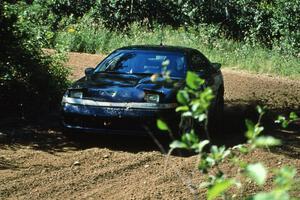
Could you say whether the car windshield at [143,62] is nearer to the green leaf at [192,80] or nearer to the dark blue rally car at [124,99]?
the dark blue rally car at [124,99]

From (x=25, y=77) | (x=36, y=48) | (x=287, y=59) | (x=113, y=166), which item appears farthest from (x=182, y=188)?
(x=287, y=59)

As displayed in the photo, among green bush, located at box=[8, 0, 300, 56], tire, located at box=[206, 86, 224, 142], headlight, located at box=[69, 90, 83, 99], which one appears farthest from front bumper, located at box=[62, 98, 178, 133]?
green bush, located at box=[8, 0, 300, 56]

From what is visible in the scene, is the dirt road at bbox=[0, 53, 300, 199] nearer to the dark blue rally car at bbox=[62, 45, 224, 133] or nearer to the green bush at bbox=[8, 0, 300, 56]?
the dark blue rally car at bbox=[62, 45, 224, 133]

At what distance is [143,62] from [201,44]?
10.6 meters

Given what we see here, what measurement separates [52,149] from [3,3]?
281 cm

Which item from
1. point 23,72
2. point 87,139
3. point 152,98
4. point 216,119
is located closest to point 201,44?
point 216,119

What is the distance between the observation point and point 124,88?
7875 mm

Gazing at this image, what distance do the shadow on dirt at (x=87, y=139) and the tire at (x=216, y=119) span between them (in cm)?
13

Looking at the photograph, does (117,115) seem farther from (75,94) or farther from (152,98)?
(75,94)

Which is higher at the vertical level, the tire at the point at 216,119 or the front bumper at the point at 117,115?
the front bumper at the point at 117,115

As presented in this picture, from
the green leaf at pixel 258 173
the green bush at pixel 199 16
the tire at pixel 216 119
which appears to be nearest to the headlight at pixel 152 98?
the tire at pixel 216 119

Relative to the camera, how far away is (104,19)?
871 inches

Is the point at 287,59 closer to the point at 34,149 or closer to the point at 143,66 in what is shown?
the point at 143,66

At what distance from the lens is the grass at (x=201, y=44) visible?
1685 cm
